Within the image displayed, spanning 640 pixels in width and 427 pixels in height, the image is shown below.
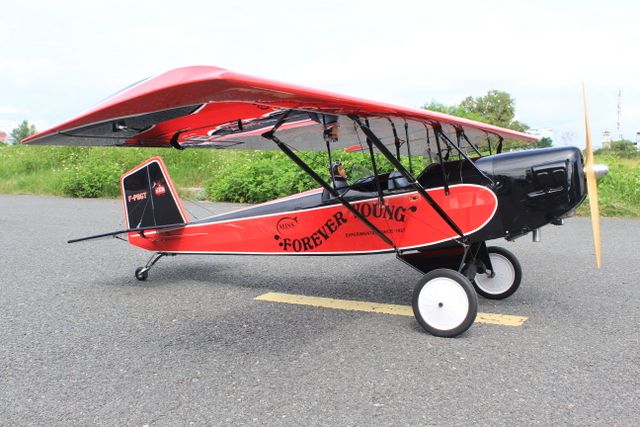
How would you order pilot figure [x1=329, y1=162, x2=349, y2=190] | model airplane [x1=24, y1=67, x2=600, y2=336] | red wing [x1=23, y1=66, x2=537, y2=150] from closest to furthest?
1. red wing [x1=23, y1=66, x2=537, y2=150]
2. model airplane [x1=24, y1=67, x2=600, y2=336]
3. pilot figure [x1=329, y1=162, x2=349, y2=190]

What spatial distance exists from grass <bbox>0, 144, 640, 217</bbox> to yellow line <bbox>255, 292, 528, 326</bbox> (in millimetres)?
5870

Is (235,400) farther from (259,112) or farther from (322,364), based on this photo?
(259,112)

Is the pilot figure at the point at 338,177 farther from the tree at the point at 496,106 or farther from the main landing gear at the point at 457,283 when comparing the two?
the tree at the point at 496,106

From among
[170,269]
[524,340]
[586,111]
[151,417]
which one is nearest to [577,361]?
[524,340]

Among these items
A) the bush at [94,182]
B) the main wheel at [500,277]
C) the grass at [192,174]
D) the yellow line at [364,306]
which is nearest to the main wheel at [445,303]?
the yellow line at [364,306]

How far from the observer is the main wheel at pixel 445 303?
3891 mm

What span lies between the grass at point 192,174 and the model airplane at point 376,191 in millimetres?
5605

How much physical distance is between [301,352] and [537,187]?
2254 mm

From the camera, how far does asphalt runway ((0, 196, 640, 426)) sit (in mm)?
2834

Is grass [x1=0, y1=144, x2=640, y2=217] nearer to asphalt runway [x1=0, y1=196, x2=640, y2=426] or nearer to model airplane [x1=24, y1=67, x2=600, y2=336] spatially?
model airplane [x1=24, y1=67, x2=600, y2=336]

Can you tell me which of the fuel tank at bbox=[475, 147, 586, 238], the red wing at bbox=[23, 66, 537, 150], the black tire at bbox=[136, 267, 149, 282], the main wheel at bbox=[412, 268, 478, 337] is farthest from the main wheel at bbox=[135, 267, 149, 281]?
the fuel tank at bbox=[475, 147, 586, 238]

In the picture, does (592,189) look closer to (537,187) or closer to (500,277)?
(537,187)

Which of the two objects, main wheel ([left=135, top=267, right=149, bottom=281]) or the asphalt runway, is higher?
main wheel ([left=135, top=267, right=149, bottom=281])

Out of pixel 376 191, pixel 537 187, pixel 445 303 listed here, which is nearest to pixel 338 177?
pixel 376 191
